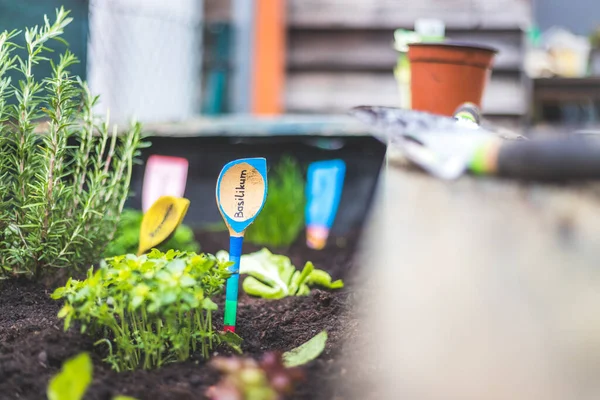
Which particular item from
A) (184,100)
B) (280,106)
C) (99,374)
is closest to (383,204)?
(99,374)

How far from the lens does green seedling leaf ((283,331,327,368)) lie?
0.85 m

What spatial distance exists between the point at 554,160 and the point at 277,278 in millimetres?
920

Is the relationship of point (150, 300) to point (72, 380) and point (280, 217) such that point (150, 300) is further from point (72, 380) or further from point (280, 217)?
point (280, 217)

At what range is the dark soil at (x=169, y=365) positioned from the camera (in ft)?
2.64

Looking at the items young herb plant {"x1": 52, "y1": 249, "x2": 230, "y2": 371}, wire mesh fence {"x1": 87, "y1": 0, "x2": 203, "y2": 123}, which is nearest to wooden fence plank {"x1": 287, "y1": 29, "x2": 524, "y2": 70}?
wire mesh fence {"x1": 87, "y1": 0, "x2": 203, "y2": 123}

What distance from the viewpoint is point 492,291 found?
0.67 meters

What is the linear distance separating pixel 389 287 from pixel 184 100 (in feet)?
10.2

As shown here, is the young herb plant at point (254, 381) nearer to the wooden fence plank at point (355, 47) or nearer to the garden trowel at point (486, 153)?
the garden trowel at point (486, 153)

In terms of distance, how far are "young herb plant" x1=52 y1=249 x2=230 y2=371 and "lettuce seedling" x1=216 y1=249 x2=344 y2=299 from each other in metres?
0.43

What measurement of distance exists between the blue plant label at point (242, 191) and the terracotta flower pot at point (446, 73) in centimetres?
54

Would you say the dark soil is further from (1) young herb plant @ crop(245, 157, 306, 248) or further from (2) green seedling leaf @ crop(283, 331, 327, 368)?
(1) young herb plant @ crop(245, 157, 306, 248)

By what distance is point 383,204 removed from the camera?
0.77m

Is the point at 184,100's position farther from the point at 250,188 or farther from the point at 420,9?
the point at 250,188

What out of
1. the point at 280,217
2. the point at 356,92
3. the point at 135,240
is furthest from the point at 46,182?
the point at 356,92
